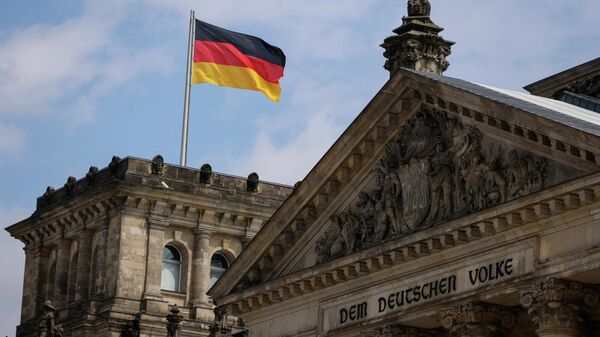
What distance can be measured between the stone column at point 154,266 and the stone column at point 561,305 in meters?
38.0

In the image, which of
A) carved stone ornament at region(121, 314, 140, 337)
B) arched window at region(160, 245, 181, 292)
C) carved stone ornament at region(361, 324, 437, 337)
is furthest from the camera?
arched window at region(160, 245, 181, 292)

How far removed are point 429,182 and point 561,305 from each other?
6153 millimetres

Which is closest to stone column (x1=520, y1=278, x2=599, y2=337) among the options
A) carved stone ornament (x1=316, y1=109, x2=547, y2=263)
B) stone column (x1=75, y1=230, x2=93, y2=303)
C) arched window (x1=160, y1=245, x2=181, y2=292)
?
carved stone ornament (x1=316, y1=109, x2=547, y2=263)

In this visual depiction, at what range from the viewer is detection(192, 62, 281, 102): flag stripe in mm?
83938

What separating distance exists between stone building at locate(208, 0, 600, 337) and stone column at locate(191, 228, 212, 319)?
79.8 ft

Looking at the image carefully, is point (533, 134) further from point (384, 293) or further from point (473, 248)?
point (384, 293)

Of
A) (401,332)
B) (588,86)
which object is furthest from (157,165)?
(401,332)

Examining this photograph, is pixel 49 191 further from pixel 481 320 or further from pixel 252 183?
pixel 481 320

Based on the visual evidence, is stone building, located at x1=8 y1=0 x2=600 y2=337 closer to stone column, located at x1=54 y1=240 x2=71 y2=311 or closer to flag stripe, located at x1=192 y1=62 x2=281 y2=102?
flag stripe, located at x1=192 y1=62 x2=281 y2=102

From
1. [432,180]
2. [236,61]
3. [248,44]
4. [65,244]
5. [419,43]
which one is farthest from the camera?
[65,244]

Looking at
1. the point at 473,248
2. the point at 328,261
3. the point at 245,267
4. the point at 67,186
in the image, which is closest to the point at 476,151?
the point at 473,248

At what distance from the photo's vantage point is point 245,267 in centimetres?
6022

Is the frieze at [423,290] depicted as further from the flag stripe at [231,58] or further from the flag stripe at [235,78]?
the flag stripe at [231,58]

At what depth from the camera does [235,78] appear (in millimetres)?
83875
